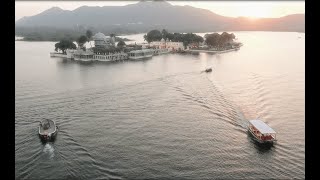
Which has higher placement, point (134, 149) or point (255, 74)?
point (255, 74)

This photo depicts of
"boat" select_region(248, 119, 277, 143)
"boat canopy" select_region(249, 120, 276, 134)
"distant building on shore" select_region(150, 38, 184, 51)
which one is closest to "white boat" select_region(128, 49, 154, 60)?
"distant building on shore" select_region(150, 38, 184, 51)

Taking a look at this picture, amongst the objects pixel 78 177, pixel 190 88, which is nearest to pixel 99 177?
pixel 78 177

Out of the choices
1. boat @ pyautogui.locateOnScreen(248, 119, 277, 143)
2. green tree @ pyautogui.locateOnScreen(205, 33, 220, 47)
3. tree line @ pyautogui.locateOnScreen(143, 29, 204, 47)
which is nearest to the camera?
boat @ pyautogui.locateOnScreen(248, 119, 277, 143)

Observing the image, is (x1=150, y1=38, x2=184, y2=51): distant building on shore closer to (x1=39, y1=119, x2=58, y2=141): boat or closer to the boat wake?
(x1=39, y1=119, x2=58, y2=141): boat

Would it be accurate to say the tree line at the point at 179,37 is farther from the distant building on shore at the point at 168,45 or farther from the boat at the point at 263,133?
the boat at the point at 263,133

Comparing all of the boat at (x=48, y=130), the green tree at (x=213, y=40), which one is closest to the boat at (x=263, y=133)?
the boat at (x=48, y=130)
